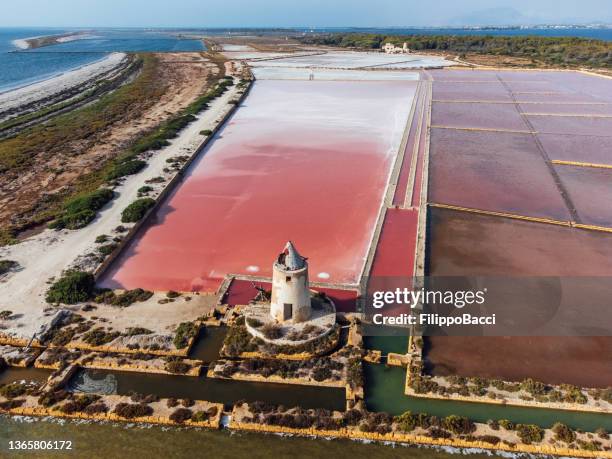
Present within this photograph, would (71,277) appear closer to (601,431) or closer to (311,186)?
(311,186)

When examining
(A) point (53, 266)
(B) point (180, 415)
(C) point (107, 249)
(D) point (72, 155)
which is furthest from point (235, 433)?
(D) point (72, 155)

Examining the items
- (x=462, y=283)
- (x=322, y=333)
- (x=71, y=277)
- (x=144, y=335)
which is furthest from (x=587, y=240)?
Result: (x=71, y=277)

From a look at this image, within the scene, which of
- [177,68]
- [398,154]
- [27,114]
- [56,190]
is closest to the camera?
[56,190]

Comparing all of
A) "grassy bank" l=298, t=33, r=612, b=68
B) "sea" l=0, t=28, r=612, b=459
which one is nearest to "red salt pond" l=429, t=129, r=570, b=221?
"sea" l=0, t=28, r=612, b=459

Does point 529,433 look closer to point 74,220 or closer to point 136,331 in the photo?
point 136,331

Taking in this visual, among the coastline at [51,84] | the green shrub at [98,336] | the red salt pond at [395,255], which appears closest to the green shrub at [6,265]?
the green shrub at [98,336]

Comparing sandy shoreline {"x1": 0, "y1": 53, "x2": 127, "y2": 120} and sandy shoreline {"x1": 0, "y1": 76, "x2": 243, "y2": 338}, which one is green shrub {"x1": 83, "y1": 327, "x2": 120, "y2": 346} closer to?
sandy shoreline {"x1": 0, "y1": 76, "x2": 243, "y2": 338}
